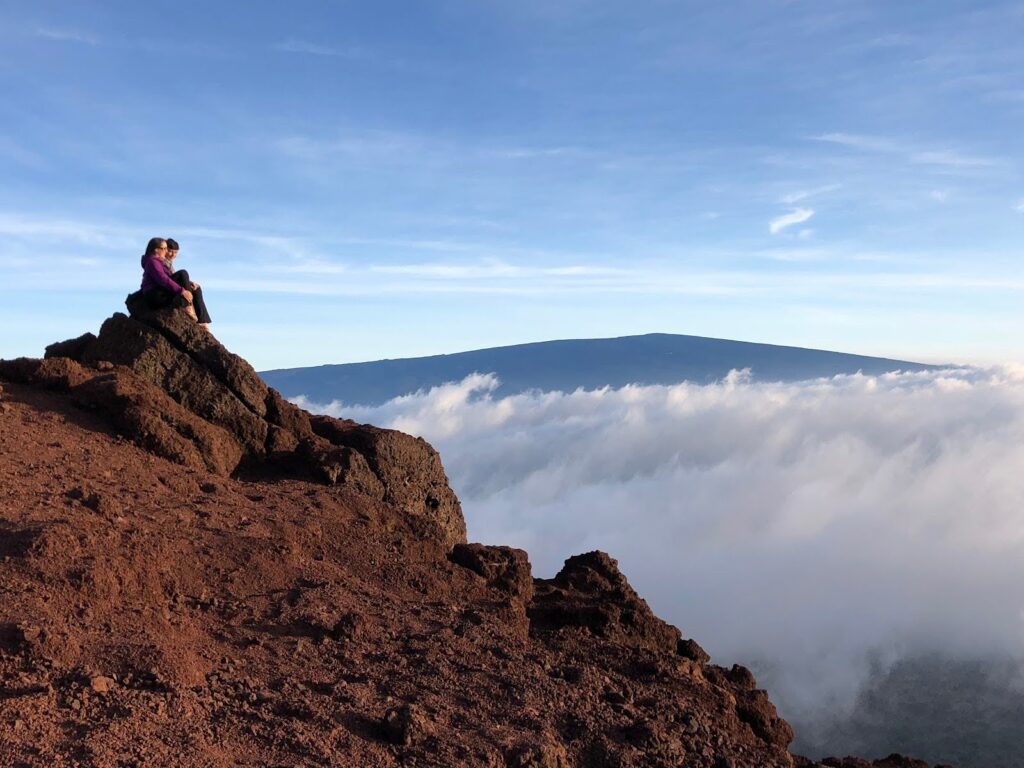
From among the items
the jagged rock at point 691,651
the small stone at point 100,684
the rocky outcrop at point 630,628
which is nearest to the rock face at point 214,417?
the rocky outcrop at point 630,628

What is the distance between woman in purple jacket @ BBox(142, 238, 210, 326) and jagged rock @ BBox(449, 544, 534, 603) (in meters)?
5.05

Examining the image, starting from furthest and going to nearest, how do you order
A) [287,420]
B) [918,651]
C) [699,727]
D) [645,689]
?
[918,651] < [287,420] < [645,689] < [699,727]

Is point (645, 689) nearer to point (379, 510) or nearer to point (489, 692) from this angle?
point (489, 692)

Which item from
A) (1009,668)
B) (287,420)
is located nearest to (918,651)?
(1009,668)

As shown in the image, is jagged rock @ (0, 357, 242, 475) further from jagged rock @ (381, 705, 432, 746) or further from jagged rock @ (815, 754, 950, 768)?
jagged rock @ (815, 754, 950, 768)

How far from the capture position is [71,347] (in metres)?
13.4

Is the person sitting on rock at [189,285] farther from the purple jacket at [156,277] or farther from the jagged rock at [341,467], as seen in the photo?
the jagged rock at [341,467]

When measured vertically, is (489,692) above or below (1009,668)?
above

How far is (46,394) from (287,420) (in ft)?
9.41

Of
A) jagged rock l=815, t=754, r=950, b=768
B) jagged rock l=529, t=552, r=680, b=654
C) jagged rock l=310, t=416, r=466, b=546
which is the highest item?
jagged rock l=310, t=416, r=466, b=546

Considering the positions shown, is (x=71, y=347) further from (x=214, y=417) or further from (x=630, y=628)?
(x=630, y=628)

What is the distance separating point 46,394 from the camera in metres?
11.8

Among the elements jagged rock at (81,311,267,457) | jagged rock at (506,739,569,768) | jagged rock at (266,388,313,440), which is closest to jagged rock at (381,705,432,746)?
jagged rock at (506,739,569,768)

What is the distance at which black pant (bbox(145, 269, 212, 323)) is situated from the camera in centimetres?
1280
